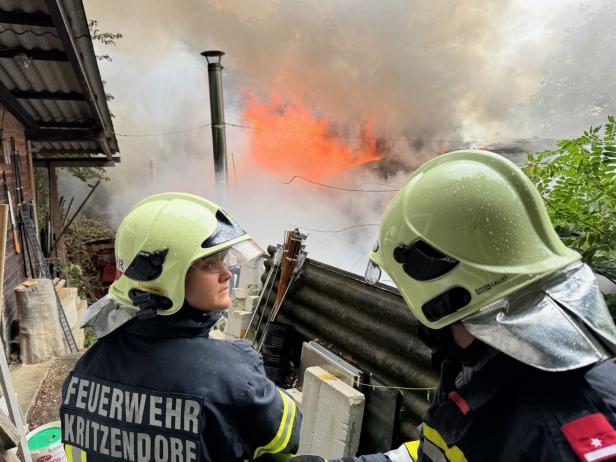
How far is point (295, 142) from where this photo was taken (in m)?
19.5

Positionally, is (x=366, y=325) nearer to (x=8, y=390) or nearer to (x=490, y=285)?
(x=490, y=285)

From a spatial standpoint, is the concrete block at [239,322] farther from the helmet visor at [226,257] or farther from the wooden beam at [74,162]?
the wooden beam at [74,162]

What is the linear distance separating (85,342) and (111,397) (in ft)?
25.4

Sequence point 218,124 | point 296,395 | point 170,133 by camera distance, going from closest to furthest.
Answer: point 296,395, point 218,124, point 170,133

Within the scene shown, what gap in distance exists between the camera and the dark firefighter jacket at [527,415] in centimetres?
90

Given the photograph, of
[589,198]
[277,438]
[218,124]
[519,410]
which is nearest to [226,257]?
[277,438]

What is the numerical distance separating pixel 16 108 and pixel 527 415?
8.27 m

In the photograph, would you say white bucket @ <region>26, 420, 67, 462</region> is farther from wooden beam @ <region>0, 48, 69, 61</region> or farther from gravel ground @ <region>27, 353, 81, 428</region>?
wooden beam @ <region>0, 48, 69, 61</region>

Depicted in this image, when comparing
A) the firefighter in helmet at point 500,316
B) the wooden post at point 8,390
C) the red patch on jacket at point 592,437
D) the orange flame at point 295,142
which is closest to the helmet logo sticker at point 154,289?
the firefighter in helmet at point 500,316

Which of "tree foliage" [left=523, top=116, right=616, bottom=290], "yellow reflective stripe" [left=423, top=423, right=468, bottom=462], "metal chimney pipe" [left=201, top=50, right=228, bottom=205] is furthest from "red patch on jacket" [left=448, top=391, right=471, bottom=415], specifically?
"metal chimney pipe" [left=201, top=50, right=228, bottom=205]

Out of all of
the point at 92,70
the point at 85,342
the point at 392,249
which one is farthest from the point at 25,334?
the point at 392,249

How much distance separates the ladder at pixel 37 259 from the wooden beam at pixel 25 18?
4.31 meters

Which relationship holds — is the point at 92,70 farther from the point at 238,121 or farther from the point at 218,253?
the point at 238,121

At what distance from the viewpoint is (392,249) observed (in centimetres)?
132
